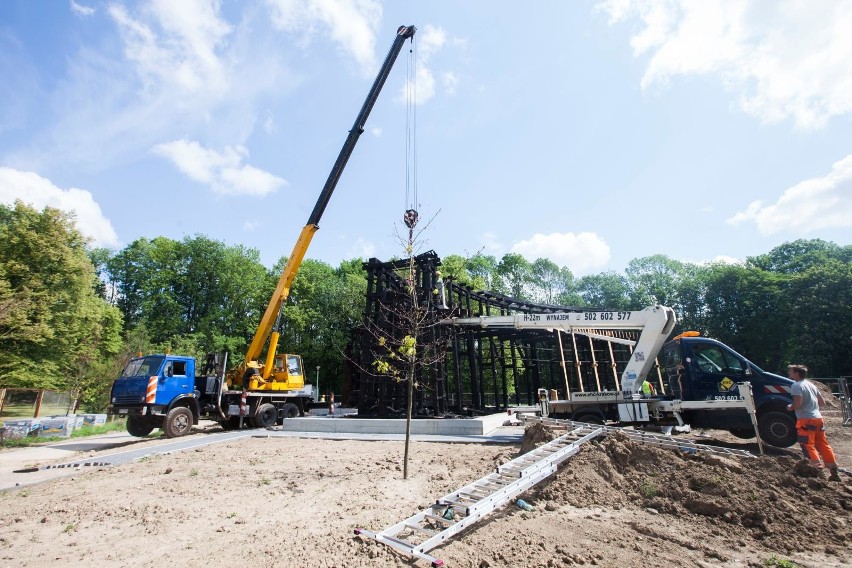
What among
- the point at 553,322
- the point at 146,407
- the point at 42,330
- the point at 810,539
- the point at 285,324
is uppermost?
the point at 285,324

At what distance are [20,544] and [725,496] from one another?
8315 millimetres

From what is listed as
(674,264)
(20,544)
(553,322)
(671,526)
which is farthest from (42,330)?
(674,264)

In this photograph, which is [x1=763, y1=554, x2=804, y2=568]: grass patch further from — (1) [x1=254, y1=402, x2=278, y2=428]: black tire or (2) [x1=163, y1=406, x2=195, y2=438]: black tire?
(1) [x1=254, y1=402, x2=278, y2=428]: black tire

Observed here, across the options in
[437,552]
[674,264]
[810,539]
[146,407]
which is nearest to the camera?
[437,552]

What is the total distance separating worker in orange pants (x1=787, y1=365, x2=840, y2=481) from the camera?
7051 millimetres

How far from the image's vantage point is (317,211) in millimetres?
16359

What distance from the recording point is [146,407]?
44.7 ft

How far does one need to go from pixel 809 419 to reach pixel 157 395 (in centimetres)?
1658

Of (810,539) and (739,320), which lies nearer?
(810,539)

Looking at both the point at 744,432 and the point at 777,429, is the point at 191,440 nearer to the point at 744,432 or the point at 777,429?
the point at 744,432

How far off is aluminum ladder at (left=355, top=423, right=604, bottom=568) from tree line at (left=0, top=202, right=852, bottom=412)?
1582 centimetres

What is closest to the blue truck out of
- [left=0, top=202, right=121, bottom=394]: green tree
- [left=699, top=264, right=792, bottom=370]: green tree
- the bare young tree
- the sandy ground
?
the bare young tree

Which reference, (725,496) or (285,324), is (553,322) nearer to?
(725,496)

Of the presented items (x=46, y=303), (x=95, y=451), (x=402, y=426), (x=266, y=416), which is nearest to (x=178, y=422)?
(x=95, y=451)
